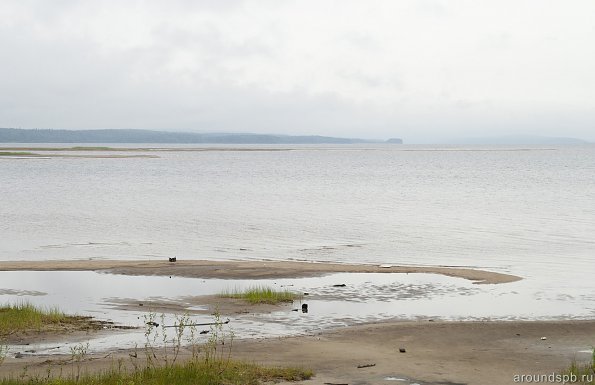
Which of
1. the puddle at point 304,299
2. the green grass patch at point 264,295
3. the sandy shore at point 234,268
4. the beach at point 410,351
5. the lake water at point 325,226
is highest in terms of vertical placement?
the beach at point 410,351

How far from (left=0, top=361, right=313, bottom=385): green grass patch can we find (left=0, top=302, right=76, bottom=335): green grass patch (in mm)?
4514

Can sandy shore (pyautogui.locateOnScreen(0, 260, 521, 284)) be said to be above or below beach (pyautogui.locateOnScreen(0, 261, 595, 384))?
below

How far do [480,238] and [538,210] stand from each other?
17307 mm

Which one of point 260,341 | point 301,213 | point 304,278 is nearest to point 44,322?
point 260,341

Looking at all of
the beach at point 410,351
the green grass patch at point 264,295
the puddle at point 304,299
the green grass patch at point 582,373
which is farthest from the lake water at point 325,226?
the green grass patch at point 582,373

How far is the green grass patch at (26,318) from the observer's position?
632 inches

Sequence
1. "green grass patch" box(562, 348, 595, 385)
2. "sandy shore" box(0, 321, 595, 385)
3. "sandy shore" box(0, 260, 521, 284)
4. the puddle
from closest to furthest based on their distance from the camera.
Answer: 1. "green grass patch" box(562, 348, 595, 385)
2. "sandy shore" box(0, 321, 595, 385)
3. the puddle
4. "sandy shore" box(0, 260, 521, 284)

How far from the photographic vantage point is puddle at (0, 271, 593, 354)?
1761 centimetres

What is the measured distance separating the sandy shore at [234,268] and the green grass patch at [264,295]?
370 centimetres

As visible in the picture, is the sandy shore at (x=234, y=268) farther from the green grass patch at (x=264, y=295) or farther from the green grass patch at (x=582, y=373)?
the green grass patch at (x=582, y=373)

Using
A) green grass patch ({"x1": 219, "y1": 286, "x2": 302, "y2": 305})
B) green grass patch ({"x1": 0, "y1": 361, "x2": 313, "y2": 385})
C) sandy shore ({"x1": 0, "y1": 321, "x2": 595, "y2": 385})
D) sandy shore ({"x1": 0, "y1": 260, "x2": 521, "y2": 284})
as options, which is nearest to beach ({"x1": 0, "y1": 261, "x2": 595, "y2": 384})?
sandy shore ({"x1": 0, "y1": 321, "x2": 595, "y2": 385})

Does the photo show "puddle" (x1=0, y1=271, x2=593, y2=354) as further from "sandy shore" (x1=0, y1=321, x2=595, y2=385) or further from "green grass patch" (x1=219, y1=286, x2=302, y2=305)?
"sandy shore" (x1=0, y1=321, x2=595, y2=385)

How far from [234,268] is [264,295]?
237 inches

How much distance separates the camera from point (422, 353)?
1481 cm
